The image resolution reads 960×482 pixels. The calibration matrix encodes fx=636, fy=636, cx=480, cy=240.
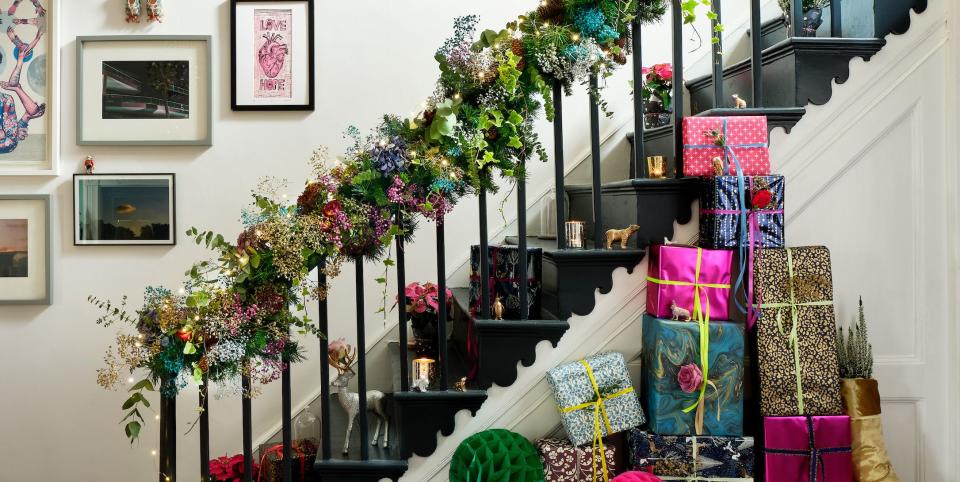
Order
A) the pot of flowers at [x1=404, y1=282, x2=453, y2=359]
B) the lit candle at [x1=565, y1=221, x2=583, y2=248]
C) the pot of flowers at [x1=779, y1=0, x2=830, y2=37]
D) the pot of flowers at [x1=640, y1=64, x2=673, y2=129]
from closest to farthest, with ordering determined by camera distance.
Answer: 1. the lit candle at [x1=565, y1=221, x2=583, y2=248]
2. the pot of flowers at [x1=779, y1=0, x2=830, y2=37]
3. the pot of flowers at [x1=404, y1=282, x2=453, y2=359]
4. the pot of flowers at [x1=640, y1=64, x2=673, y2=129]

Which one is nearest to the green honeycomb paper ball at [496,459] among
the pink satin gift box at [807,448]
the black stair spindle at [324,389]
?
the black stair spindle at [324,389]

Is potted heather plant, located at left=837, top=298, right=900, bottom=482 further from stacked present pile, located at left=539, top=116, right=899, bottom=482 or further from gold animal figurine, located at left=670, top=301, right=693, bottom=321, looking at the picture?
gold animal figurine, located at left=670, top=301, right=693, bottom=321

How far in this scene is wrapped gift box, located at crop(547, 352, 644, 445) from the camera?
174 cm

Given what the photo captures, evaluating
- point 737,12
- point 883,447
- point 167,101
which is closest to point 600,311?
point 883,447

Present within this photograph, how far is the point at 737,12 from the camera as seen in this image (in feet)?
9.70

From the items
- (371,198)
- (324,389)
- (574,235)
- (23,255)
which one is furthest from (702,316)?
(23,255)

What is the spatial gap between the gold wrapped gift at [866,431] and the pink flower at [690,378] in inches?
A: 17.7

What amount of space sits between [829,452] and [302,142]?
7.55ft

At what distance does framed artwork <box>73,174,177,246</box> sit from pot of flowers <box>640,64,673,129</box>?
6.76 ft

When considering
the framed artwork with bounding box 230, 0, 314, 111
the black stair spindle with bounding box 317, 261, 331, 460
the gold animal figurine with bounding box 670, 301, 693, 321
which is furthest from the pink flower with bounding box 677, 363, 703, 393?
the framed artwork with bounding box 230, 0, 314, 111

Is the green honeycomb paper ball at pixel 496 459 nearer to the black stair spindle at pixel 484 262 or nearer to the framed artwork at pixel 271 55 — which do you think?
the black stair spindle at pixel 484 262

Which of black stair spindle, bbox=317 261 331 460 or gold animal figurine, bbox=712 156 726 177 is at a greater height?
gold animal figurine, bbox=712 156 726 177

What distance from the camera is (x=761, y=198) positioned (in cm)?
169

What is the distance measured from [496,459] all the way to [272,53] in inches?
80.5
